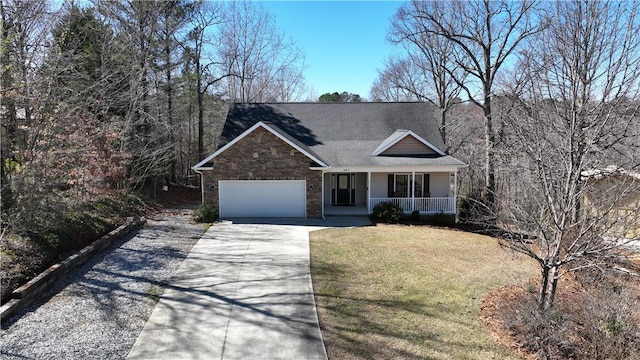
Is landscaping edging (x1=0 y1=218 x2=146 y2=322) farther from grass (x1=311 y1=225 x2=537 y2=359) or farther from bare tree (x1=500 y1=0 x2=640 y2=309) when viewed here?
bare tree (x1=500 y1=0 x2=640 y2=309)

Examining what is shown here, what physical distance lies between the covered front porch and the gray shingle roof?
1480 mm

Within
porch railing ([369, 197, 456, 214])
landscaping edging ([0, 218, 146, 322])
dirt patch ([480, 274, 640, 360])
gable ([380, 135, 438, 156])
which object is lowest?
dirt patch ([480, 274, 640, 360])

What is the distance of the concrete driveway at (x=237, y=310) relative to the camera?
5871mm

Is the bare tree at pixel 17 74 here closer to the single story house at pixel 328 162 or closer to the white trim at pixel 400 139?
the single story house at pixel 328 162

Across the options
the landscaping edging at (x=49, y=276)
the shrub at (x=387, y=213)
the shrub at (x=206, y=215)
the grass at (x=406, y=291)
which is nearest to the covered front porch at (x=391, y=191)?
the shrub at (x=387, y=213)

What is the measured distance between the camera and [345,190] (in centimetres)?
2083

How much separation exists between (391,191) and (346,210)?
2.53 meters

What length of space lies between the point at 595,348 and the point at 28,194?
1204cm

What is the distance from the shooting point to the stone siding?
17.1 m

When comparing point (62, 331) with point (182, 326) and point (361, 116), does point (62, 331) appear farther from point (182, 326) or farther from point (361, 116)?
point (361, 116)

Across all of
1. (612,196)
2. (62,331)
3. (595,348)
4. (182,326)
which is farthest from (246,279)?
(612,196)

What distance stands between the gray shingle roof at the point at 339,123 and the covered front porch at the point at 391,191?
1.48 m

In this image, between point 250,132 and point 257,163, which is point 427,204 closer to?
point 257,163

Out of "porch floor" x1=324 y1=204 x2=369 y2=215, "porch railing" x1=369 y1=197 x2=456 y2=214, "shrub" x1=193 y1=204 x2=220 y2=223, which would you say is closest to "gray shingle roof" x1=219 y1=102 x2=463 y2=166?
"porch floor" x1=324 y1=204 x2=369 y2=215
